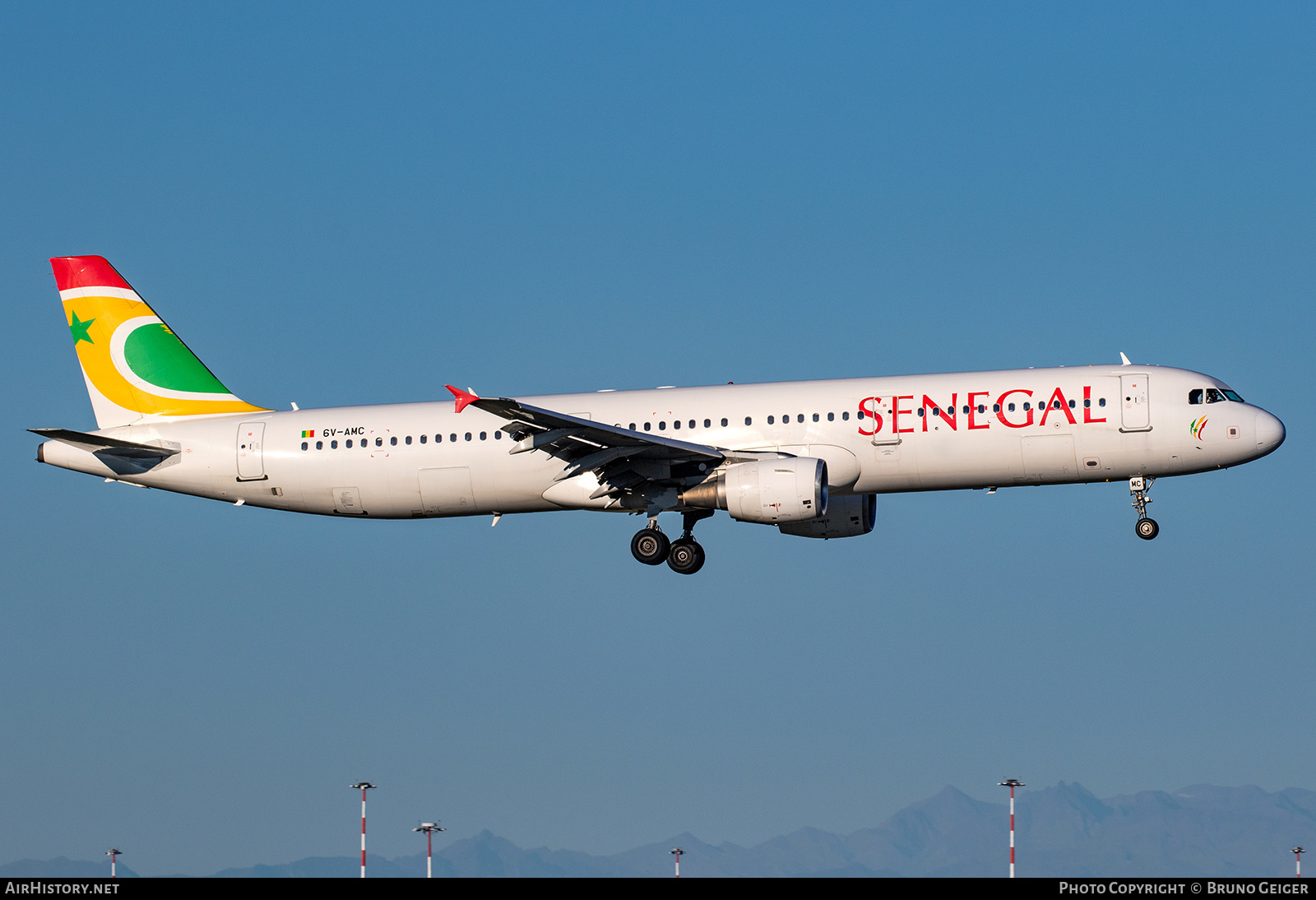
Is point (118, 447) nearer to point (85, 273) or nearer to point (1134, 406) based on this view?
point (85, 273)

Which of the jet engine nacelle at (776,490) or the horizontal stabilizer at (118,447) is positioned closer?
the jet engine nacelle at (776,490)

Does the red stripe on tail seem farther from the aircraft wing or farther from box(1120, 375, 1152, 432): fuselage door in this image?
box(1120, 375, 1152, 432): fuselage door

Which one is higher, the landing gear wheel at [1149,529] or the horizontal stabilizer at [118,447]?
the horizontal stabilizer at [118,447]

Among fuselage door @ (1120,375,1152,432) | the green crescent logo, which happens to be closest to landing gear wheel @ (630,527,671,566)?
fuselage door @ (1120,375,1152,432)

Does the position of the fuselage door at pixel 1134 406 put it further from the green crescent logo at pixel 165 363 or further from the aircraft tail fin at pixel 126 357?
the green crescent logo at pixel 165 363

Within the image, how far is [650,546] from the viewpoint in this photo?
44.8m

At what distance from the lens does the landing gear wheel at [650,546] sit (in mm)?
44812

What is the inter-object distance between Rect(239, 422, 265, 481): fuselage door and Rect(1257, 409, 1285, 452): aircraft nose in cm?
2744

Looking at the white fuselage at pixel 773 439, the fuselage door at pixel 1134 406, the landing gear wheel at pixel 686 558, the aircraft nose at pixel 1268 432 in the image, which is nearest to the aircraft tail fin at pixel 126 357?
the white fuselage at pixel 773 439

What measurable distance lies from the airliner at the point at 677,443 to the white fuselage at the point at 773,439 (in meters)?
0.05

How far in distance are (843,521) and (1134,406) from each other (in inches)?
367

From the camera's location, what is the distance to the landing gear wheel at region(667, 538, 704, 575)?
44.8 metres
